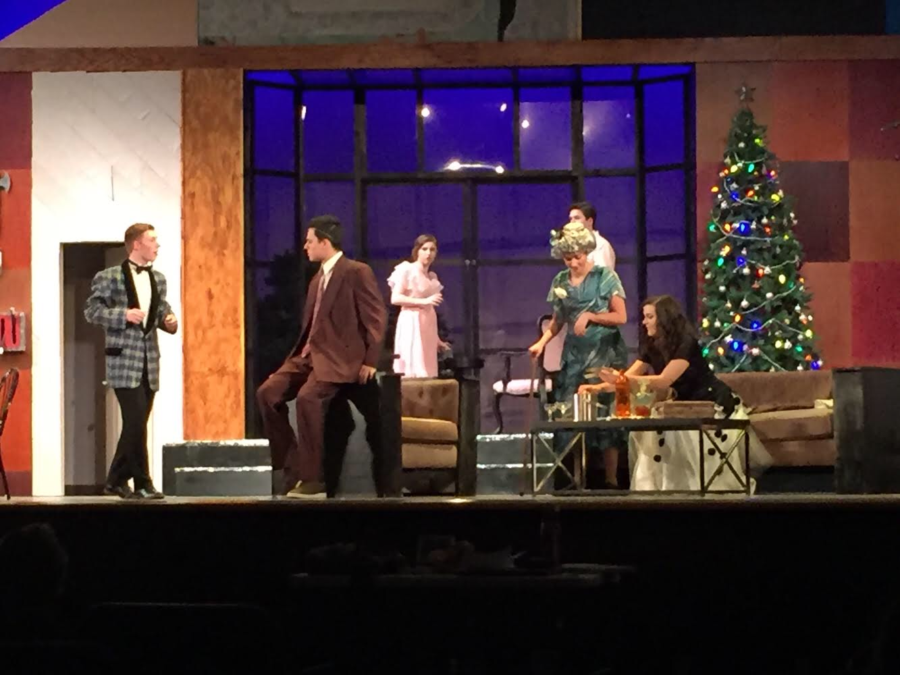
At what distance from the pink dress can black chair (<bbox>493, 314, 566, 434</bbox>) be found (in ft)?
2.29

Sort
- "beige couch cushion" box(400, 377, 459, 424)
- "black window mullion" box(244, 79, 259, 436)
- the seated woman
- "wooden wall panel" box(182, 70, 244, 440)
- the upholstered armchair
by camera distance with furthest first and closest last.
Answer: "black window mullion" box(244, 79, 259, 436)
"wooden wall panel" box(182, 70, 244, 440)
"beige couch cushion" box(400, 377, 459, 424)
the upholstered armchair
the seated woman

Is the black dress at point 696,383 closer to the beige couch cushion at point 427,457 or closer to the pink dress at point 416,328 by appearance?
the beige couch cushion at point 427,457

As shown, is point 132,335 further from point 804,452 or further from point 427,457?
point 804,452

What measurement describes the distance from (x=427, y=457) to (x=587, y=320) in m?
1.35

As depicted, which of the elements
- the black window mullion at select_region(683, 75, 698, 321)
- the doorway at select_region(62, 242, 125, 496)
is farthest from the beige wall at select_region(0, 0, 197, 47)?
the black window mullion at select_region(683, 75, 698, 321)

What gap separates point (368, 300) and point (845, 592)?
16.1 ft

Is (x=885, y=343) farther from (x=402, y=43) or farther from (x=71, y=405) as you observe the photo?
(x=71, y=405)

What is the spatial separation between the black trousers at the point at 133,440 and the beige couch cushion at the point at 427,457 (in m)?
1.87

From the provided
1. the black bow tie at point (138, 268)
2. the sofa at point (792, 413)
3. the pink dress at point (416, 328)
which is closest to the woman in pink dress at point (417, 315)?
the pink dress at point (416, 328)

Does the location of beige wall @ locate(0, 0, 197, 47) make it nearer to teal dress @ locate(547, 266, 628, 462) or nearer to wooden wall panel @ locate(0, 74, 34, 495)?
wooden wall panel @ locate(0, 74, 34, 495)

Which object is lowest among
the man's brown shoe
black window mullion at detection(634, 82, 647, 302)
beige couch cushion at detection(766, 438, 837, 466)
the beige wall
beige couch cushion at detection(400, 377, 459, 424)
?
the man's brown shoe

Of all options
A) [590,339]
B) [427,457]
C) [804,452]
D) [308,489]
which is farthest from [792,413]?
[308,489]

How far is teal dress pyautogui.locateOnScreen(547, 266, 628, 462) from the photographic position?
909 centimetres

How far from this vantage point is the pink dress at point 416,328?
1167cm
